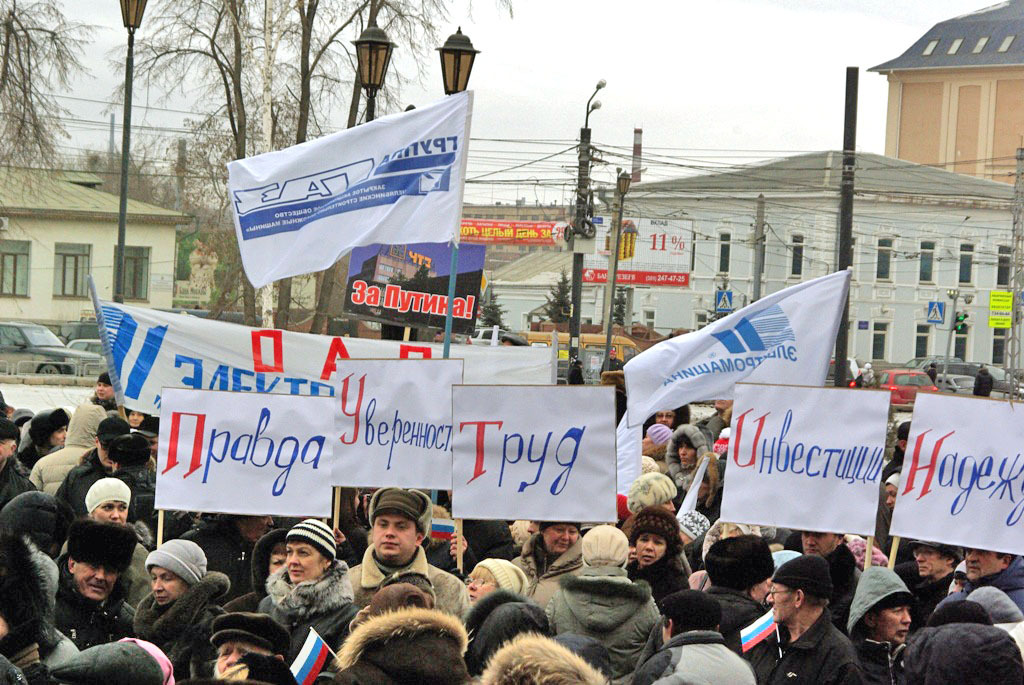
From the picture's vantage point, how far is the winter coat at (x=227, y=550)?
658 centimetres

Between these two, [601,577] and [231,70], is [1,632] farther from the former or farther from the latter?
[231,70]

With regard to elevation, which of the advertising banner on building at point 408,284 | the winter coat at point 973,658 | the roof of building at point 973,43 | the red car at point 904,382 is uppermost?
the roof of building at point 973,43

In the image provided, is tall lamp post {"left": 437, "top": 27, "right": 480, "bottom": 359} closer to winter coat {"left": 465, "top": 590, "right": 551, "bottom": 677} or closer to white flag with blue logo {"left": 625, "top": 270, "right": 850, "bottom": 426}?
white flag with blue logo {"left": 625, "top": 270, "right": 850, "bottom": 426}

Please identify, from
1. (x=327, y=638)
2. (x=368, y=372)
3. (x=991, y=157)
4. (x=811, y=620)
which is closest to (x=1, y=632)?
(x=327, y=638)

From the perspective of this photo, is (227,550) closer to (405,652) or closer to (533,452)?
(533,452)

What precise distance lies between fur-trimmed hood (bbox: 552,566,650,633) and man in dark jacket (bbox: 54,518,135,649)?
1701mm

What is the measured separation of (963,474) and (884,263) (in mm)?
68371

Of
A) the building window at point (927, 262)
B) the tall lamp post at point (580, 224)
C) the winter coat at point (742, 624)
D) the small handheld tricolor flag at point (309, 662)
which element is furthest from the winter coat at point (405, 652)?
the building window at point (927, 262)

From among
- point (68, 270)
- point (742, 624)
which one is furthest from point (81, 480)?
point (68, 270)

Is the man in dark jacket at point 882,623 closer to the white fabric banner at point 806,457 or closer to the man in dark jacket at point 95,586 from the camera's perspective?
the white fabric banner at point 806,457

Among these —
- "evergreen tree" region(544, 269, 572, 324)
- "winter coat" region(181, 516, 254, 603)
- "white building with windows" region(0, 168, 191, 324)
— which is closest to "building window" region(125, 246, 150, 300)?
"white building with windows" region(0, 168, 191, 324)

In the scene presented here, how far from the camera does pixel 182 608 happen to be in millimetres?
5340

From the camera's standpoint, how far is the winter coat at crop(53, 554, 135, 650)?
5293 mm

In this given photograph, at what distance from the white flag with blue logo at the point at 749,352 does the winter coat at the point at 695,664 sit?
503 centimetres
